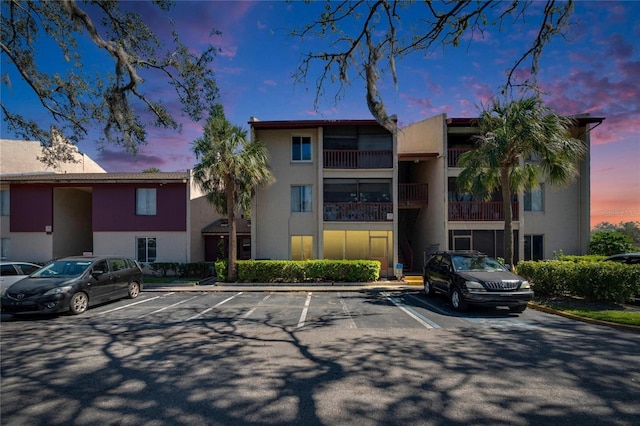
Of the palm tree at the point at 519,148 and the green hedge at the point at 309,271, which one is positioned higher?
the palm tree at the point at 519,148

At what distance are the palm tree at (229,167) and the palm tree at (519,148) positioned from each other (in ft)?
33.0

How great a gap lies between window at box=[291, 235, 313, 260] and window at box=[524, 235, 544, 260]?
12412 mm

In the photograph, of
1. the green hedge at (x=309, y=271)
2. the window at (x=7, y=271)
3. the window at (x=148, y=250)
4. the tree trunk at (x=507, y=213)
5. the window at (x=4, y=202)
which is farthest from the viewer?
the window at (x=4, y=202)

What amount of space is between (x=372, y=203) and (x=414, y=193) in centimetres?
374

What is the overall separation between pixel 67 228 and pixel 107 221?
3.43 m

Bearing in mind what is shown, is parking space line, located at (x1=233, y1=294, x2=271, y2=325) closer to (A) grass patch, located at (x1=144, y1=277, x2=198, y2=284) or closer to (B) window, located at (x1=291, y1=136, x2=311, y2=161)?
(A) grass patch, located at (x1=144, y1=277, x2=198, y2=284)

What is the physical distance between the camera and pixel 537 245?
1941 cm

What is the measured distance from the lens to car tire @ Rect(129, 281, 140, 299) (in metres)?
12.8

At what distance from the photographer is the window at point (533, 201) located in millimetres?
19391

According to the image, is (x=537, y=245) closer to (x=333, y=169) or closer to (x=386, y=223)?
(x=386, y=223)

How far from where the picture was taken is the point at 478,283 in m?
9.98

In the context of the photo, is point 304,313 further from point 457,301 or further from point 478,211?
point 478,211

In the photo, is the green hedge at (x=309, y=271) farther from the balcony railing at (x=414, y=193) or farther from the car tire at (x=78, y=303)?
the car tire at (x=78, y=303)

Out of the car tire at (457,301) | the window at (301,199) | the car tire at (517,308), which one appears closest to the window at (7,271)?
the window at (301,199)
